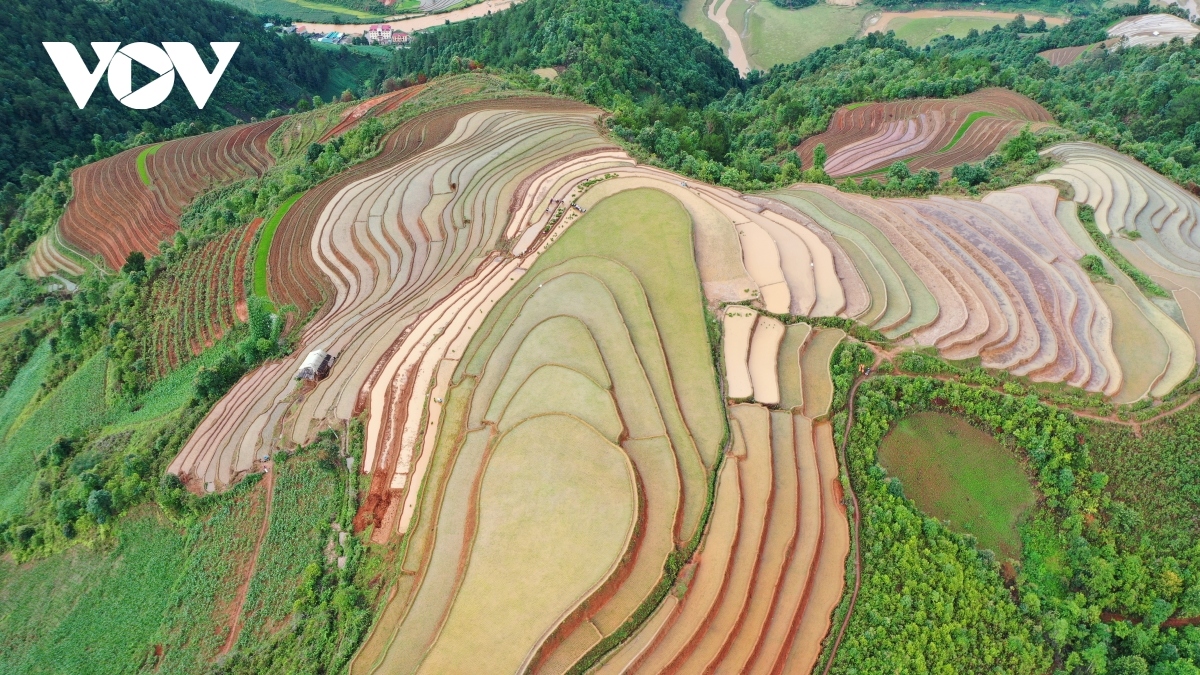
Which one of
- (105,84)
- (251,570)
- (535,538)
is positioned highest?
(105,84)

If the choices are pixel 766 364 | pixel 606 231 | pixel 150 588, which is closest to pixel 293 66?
pixel 606 231

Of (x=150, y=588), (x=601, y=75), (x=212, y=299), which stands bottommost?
(x=150, y=588)

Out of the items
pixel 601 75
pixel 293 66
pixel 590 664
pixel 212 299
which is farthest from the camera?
Answer: pixel 293 66

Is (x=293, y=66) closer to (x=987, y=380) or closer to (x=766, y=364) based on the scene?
(x=766, y=364)

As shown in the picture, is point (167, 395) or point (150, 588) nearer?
point (150, 588)

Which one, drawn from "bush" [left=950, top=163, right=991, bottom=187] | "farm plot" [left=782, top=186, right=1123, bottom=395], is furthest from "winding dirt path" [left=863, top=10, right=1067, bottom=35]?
"farm plot" [left=782, top=186, right=1123, bottom=395]

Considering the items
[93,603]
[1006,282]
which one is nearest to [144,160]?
[93,603]

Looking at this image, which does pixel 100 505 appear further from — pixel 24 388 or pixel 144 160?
pixel 144 160

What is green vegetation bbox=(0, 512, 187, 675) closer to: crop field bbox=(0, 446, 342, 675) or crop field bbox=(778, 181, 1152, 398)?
crop field bbox=(0, 446, 342, 675)
